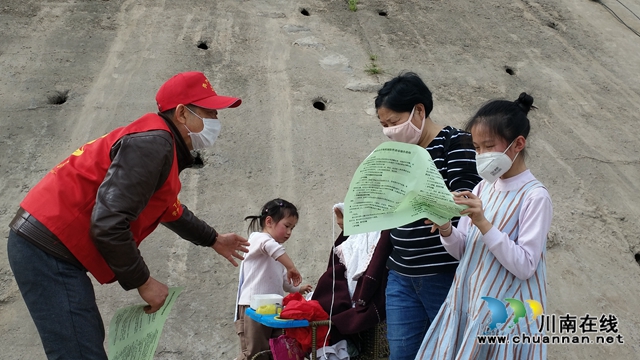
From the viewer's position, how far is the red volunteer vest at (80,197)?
2.28m

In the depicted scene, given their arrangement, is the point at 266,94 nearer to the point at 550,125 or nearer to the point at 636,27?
the point at 550,125

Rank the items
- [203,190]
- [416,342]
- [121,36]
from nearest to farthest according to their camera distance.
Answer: [416,342] < [203,190] < [121,36]

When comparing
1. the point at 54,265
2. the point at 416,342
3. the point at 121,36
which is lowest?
the point at 121,36

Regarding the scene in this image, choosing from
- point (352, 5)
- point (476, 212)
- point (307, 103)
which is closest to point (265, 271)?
point (476, 212)

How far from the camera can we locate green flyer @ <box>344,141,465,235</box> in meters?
2.21

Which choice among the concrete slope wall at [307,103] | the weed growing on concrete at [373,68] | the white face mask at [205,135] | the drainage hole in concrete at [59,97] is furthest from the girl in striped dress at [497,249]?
the drainage hole in concrete at [59,97]

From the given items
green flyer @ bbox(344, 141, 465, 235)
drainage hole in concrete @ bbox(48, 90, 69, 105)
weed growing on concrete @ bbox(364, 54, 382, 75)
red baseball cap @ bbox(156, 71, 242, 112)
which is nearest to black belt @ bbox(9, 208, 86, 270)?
red baseball cap @ bbox(156, 71, 242, 112)

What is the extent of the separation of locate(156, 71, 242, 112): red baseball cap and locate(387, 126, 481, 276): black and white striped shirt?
997 millimetres

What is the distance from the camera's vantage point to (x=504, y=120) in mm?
2309

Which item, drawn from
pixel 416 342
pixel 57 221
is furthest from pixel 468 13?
pixel 57 221

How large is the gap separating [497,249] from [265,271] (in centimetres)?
169

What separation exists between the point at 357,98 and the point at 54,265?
14.1 ft

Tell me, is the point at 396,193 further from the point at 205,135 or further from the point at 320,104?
the point at 320,104

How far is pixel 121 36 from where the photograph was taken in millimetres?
6500
